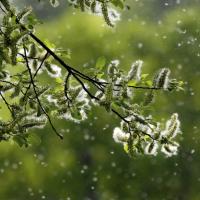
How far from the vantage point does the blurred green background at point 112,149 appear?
515 inches

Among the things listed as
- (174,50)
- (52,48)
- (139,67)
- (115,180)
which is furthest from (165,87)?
(174,50)

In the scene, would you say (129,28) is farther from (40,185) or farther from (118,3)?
(118,3)

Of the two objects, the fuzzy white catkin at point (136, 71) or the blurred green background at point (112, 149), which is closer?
the fuzzy white catkin at point (136, 71)

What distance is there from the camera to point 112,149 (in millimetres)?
13422

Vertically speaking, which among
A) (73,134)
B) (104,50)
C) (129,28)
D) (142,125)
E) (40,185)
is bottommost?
(142,125)

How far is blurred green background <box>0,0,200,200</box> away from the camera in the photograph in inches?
515

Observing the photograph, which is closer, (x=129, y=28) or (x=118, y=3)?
(x=118, y=3)

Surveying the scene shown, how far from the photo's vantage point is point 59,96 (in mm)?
2654

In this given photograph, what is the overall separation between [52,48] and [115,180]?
10.6 metres

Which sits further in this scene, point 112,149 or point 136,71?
point 112,149

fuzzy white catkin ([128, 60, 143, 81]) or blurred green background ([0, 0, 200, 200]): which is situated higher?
blurred green background ([0, 0, 200, 200])

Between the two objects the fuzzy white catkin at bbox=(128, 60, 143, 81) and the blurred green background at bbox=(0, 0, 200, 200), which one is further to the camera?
the blurred green background at bbox=(0, 0, 200, 200)

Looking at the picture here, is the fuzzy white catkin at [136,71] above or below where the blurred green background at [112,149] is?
below

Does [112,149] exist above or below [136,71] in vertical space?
above
